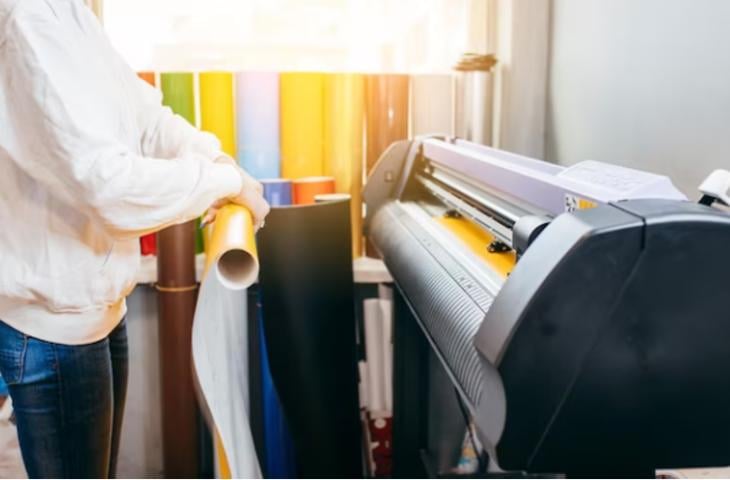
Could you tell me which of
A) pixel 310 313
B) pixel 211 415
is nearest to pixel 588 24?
pixel 310 313

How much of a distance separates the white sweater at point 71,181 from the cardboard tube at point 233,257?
17 centimetres

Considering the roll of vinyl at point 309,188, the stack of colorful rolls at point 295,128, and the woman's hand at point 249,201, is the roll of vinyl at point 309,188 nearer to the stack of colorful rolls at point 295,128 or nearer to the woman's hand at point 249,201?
the stack of colorful rolls at point 295,128

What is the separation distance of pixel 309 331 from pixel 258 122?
0.75 meters

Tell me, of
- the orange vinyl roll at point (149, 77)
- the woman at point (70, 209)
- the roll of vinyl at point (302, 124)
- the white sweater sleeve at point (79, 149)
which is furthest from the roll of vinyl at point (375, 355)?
the white sweater sleeve at point (79, 149)

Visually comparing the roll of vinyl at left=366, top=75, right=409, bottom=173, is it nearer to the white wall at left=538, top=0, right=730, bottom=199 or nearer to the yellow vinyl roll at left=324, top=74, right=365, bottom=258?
the yellow vinyl roll at left=324, top=74, right=365, bottom=258

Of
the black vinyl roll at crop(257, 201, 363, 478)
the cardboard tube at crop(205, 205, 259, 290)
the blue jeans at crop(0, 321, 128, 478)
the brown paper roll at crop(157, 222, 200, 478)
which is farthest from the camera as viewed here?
the brown paper roll at crop(157, 222, 200, 478)

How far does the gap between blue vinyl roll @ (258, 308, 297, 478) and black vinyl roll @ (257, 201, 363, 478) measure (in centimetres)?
29

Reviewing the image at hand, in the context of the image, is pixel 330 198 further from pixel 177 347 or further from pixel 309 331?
pixel 177 347

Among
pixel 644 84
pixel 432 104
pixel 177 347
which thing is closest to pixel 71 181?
pixel 644 84

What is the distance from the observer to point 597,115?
186 centimetres

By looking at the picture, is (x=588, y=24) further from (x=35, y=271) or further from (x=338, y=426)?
(x=35, y=271)

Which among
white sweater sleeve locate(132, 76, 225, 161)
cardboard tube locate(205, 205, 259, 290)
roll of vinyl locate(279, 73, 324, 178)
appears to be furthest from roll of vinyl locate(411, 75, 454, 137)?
cardboard tube locate(205, 205, 259, 290)

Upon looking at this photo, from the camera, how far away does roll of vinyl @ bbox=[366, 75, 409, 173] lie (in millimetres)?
2398

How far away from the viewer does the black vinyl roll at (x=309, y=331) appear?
206 cm
